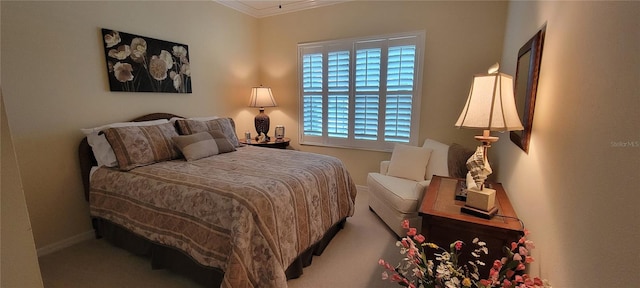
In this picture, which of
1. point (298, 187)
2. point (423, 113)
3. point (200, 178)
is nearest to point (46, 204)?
point (200, 178)

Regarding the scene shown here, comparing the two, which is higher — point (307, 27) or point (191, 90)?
point (307, 27)

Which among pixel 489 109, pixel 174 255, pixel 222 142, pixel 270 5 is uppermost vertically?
pixel 270 5

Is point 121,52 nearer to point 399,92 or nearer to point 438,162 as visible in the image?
point 399,92

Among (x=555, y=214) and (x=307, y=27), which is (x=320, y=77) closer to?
(x=307, y=27)

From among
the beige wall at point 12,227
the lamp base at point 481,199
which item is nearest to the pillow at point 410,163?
the lamp base at point 481,199

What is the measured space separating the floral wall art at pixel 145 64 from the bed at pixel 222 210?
70cm

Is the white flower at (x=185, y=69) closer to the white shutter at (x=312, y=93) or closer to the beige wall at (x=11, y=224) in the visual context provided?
the white shutter at (x=312, y=93)

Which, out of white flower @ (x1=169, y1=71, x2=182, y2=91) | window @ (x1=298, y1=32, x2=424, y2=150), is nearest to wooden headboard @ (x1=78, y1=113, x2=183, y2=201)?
white flower @ (x1=169, y1=71, x2=182, y2=91)

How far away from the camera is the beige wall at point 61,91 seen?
2.04 m

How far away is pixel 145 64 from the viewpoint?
280 centimetres

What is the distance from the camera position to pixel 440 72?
3.10 meters

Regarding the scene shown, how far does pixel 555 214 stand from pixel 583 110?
0.42 metres

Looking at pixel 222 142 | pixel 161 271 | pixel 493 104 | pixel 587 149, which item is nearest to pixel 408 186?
pixel 493 104

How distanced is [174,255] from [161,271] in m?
0.30
